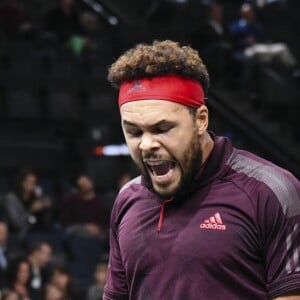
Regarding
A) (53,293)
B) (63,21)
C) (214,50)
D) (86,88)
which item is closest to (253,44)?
(214,50)

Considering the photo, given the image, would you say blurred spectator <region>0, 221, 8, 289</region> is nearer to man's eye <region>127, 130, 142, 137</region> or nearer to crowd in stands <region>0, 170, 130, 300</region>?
crowd in stands <region>0, 170, 130, 300</region>

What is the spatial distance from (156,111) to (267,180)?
358mm

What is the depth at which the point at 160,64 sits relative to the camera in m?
2.86

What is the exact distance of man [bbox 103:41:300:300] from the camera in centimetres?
280

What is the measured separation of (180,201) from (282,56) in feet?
29.6

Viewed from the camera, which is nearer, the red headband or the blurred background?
the red headband

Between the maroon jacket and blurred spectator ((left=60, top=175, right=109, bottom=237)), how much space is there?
6972 millimetres

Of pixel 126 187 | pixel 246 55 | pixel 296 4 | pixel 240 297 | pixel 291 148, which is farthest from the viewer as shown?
pixel 296 4

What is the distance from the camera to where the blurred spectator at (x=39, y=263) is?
30.0ft

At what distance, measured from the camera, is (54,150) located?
12.1 m

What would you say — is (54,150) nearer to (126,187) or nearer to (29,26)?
(29,26)

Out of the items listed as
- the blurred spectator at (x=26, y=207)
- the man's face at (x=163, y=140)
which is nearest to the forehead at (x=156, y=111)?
the man's face at (x=163, y=140)

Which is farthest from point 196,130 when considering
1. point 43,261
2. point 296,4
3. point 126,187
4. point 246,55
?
point 296,4

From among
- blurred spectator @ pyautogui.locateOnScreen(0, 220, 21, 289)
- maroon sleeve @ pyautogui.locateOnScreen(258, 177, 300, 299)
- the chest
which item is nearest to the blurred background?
blurred spectator @ pyautogui.locateOnScreen(0, 220, 21, 289)
